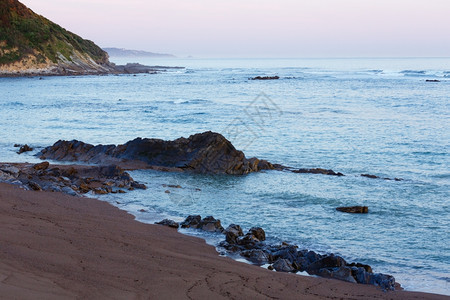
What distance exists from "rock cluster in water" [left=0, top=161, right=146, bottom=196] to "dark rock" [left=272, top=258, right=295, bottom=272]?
7.65m

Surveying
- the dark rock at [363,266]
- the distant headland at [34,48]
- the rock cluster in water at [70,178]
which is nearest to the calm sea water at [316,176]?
the dark rock at [363,266]

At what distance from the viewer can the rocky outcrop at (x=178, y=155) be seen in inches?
779

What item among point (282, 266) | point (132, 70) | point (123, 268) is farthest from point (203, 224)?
point (132, 70)

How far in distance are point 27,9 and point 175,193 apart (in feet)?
390

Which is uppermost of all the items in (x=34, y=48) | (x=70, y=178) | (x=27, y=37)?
(x=27, y=37)

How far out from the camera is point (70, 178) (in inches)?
683

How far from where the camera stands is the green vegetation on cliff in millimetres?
101500

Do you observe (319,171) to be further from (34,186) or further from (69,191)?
(34,186)

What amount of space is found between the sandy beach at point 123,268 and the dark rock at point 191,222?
796mm

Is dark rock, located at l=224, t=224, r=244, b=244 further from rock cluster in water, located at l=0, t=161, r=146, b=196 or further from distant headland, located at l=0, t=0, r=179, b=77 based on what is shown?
distant headland, located at l=0, t=0, r=179, b=77

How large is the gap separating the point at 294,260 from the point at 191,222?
3.41 m

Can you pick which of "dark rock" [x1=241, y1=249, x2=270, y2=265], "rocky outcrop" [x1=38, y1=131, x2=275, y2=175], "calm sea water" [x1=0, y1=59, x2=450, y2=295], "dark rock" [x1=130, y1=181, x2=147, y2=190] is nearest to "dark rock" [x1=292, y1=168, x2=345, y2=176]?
"calm sea water" [x1=0, y1=59, x2=450, y2=295]

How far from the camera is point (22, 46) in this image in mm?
103438

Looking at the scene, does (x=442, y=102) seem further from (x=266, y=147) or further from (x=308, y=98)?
(x=266, y=147)
